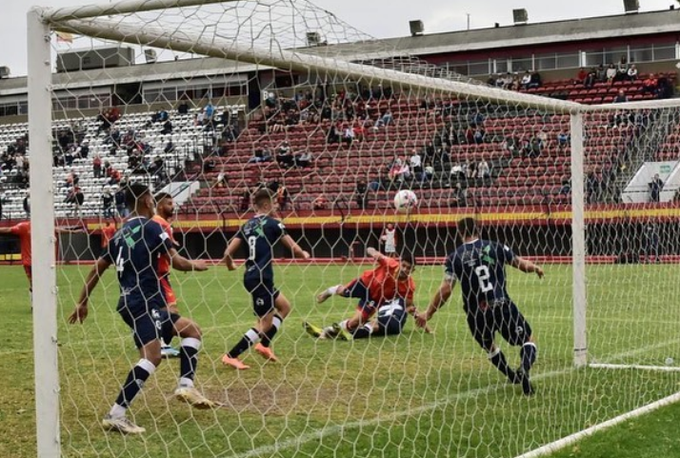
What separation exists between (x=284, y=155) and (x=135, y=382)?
1856mm

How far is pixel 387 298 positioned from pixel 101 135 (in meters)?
7.21

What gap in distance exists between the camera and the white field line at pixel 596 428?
6477 mm

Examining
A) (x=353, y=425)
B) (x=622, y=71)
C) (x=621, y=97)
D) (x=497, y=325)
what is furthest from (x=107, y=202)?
(x=622, y=71)

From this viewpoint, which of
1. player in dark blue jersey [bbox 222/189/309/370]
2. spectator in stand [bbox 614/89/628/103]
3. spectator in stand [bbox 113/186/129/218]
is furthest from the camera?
spectator in stand [bbox 614/89/628/103]

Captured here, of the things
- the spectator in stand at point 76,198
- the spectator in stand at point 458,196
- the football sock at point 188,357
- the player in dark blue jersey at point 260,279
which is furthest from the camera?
the spectator in stand at point 458,196

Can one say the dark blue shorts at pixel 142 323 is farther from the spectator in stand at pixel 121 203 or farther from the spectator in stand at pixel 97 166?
the spectator in stand at pixel 97 166

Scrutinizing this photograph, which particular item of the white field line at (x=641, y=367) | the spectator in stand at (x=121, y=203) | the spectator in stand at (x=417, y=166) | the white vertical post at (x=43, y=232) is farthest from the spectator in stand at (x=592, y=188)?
the white vertical post at (x=43, y=232)

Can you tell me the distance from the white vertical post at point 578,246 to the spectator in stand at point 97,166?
16.1ft

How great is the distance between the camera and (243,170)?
21.2ft

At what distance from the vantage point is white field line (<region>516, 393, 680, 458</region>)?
648cm

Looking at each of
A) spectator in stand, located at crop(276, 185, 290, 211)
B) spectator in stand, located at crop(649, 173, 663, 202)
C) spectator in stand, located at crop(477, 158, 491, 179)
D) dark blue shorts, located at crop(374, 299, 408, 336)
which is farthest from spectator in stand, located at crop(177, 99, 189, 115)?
spectator in stand, located at crop(649, 173, 663, 202)

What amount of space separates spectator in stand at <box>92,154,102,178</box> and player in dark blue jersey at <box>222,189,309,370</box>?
10.5ft

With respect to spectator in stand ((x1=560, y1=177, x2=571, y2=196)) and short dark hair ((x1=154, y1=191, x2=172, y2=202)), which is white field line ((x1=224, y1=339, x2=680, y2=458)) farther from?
spectator in stand ((x1=560, y1=177, x2=571, y2=196))

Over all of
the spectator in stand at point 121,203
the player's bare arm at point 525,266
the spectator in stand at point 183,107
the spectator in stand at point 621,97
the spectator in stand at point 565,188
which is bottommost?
the player's bare arm at point 525,266
